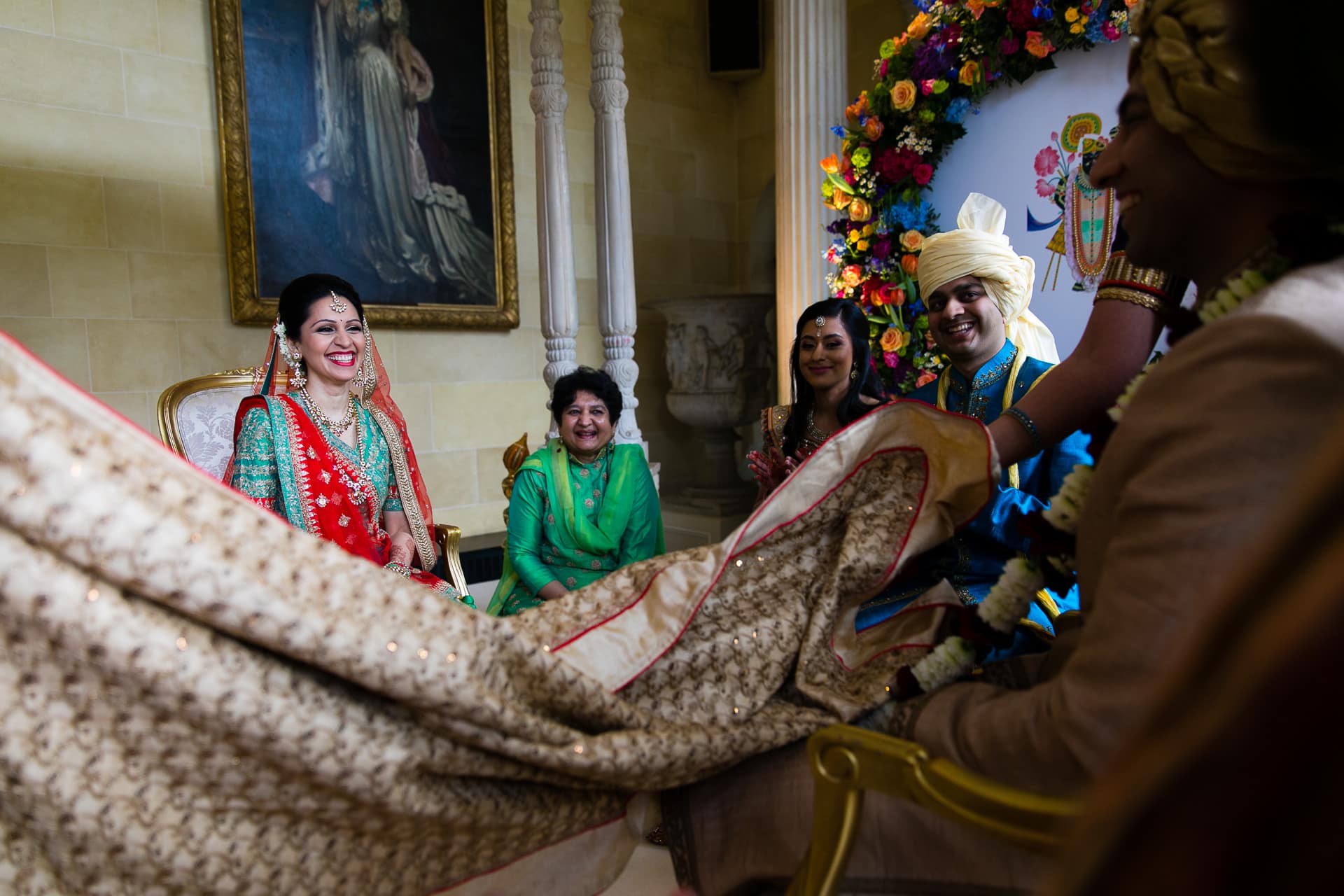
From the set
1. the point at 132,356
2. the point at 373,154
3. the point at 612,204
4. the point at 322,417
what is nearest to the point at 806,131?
the point at 612,204

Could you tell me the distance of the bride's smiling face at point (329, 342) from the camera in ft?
9.25

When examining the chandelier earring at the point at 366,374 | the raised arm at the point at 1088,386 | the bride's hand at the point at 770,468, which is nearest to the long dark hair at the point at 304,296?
the chandelier earring at the point at 366,374

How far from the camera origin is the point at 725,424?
668 centimetres

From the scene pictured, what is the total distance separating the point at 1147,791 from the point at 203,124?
5860 millimetres

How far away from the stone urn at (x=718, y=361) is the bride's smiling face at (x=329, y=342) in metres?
3.67

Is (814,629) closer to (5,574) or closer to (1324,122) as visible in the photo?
(1324,122)

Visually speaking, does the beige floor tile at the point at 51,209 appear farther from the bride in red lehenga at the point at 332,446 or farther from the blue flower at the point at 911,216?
the blue flower at the point at 911,216

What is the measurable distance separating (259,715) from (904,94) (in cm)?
383

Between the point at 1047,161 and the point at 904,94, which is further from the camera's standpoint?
the point at 904,94

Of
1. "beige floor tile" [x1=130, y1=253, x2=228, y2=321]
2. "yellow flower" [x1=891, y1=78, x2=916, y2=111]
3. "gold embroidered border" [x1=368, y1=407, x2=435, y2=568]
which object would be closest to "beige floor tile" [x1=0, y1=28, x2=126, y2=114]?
"beige floor tile" [x1=130, y1=253, x2=228, y2=321]

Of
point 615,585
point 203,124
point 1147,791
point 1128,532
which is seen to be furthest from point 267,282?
point 1147,791

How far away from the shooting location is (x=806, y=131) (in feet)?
15.5

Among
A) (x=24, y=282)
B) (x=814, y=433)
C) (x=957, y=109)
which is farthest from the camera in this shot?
(x=24, y=282)

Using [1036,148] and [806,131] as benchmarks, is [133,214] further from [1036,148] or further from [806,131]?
[1036,148]
